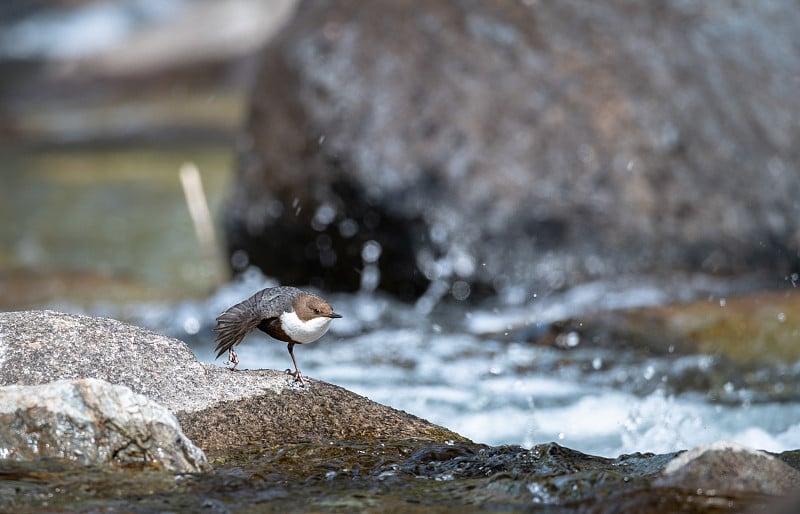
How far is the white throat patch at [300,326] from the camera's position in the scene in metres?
3.78

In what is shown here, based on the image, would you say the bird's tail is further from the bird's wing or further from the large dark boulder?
the large dark boulder

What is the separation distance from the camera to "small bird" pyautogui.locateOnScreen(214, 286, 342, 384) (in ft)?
12.4

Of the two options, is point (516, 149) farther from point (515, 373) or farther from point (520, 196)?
point (515, 373)

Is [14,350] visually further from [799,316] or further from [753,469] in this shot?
[799,316]

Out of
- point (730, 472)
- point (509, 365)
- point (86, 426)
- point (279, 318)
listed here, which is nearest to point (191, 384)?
point (279, 318)

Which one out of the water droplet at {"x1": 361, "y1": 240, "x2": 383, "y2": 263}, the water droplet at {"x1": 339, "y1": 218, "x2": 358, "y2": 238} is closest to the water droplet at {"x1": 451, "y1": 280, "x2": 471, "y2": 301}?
the water droplet at {"x1": 361, "y1": 240, "x2": 383, "y2": 263}

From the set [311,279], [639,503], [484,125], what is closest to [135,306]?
[311,279]

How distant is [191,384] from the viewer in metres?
3.87

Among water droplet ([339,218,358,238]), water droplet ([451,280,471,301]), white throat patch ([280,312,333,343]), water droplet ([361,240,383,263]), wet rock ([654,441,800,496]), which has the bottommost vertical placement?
wet rock ([654,441,800,496])

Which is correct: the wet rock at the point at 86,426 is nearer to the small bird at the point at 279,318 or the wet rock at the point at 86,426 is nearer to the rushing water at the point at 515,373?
the small bird at the point at 279,318

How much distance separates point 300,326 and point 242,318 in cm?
20

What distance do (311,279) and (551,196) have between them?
183 centimetres

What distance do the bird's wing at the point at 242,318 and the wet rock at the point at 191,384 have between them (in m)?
0.20

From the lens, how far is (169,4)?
75.9 feet
